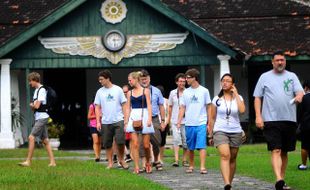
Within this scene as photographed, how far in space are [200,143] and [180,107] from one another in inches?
34.2

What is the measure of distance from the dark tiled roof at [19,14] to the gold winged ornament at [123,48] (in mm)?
1222

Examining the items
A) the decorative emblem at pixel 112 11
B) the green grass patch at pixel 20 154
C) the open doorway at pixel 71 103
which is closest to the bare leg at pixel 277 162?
the green grass patch at pixel 20 154

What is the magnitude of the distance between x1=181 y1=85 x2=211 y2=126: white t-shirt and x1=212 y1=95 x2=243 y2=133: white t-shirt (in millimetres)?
3274

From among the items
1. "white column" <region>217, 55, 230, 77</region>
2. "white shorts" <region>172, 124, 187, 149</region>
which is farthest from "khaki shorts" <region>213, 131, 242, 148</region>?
"white column" <region>217, 55, 230, 77</region>

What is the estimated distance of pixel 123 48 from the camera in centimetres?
2634

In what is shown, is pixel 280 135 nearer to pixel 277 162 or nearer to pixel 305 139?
pixel 277 162

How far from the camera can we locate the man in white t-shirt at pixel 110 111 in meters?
16.3

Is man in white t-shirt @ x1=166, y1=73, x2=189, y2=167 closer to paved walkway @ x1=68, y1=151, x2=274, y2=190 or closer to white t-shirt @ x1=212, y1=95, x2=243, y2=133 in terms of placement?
paved walkway @ x1=68, y1=151, x2=274, y2=190

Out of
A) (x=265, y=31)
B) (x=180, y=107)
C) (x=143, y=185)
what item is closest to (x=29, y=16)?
(x=265, y=31)

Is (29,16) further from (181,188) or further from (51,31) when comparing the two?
(181,188)

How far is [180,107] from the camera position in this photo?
16.3 metres

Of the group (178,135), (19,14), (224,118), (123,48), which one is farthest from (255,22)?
(224,118)

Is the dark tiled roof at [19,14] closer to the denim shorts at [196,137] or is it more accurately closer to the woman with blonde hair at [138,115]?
the woman with blonde hair at [138,115]

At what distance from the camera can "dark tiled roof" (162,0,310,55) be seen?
25953mm
